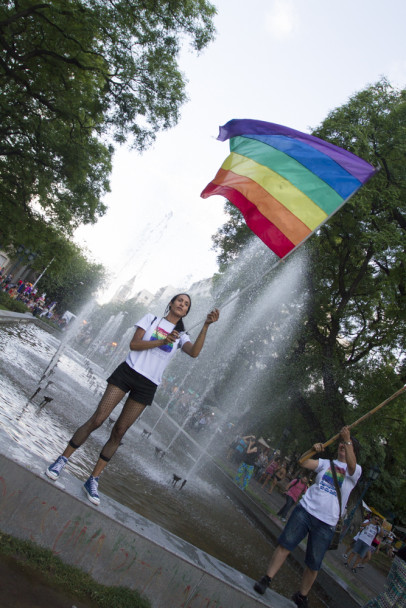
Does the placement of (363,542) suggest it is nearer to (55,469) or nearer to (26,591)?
(55,469)

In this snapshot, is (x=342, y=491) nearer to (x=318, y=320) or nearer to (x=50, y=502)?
(x=50, y=502)

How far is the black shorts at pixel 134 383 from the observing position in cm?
393

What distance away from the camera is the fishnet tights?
386cm

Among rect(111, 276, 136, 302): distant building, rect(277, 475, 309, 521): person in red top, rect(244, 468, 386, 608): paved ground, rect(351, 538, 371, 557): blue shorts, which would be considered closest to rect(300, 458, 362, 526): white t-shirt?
rect(244, 468, 386, 608): paved ground

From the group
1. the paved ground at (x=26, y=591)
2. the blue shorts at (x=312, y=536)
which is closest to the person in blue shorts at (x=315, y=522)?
the blue shorts at (x=312, y=536)

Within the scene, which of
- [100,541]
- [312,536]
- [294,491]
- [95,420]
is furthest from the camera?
[294,491]

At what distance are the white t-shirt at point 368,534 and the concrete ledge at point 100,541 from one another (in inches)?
428

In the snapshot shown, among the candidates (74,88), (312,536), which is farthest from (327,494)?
(74,88)

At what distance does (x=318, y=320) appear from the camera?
1991 cm

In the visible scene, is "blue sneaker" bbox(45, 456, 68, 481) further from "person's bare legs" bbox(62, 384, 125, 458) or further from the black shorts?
the black shorts

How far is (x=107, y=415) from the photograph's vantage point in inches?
154

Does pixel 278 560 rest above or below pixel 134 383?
below

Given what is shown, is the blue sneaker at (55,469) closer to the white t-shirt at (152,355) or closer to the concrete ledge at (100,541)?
the concrete ledge at (100,541)

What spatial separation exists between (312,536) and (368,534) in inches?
394
